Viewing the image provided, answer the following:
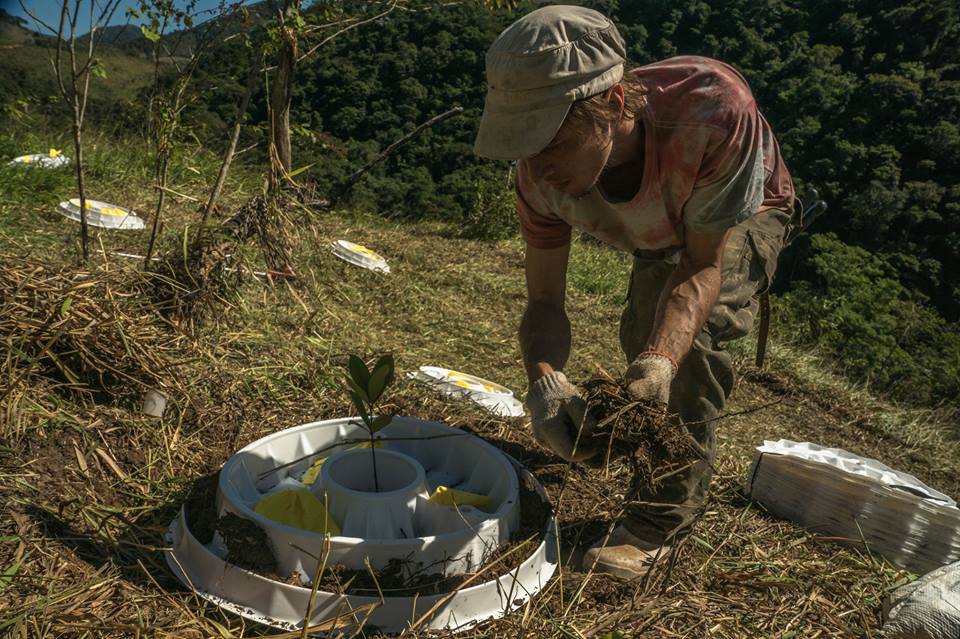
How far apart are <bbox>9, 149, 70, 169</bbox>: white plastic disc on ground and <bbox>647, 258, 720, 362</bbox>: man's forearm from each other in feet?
15.9

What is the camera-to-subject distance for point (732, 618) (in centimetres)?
181

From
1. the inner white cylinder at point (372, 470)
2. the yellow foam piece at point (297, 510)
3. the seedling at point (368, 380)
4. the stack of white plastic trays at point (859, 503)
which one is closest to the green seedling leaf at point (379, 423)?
the seedling at point (368, 380)

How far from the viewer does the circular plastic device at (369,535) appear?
1.60 m

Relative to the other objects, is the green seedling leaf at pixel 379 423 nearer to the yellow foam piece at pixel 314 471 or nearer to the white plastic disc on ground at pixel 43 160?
the yellow foam piece at pixel 314 471

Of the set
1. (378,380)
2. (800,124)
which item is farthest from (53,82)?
(800,124)

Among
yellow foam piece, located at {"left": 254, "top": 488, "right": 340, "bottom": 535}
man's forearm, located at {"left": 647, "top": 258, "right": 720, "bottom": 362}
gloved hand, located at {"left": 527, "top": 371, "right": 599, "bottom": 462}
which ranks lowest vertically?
yellow foam piece, located at {"left": 254, "top": 488, "right": 340, "bottom": 535}

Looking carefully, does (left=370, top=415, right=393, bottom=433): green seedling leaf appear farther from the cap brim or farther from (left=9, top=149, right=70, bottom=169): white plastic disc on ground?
(left=9, top=149, right=70, bottom=169): white plastic disc on ground

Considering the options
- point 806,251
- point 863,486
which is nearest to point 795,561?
point 863,486

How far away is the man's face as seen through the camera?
5.58ft

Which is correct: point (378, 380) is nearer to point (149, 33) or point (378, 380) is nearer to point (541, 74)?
point (541, 74)

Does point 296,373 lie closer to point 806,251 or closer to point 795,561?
point 795,561

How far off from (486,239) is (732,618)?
17.5ft

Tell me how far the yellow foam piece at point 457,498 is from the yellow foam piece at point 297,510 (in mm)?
273

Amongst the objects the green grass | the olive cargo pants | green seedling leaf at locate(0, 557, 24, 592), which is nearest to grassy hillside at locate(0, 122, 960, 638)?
green seedling leaf at locate(0, 557, 24, 592)
